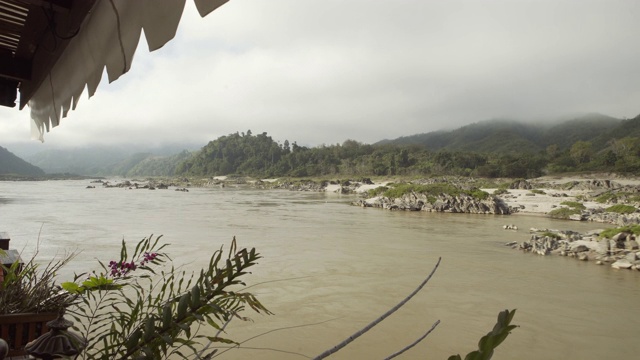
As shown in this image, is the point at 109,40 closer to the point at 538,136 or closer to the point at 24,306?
the point at 24,306

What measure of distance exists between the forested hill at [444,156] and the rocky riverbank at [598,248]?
44.4 metres

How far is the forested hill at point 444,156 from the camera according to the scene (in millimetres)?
58844

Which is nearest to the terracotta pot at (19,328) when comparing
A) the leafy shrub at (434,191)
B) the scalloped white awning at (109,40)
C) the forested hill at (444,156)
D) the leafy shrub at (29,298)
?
the leafy shrub at (29,298)

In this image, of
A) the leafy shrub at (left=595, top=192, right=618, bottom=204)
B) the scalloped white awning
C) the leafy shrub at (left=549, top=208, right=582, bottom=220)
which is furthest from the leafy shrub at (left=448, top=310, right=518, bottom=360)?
the leafy shrub at (left=595, top=192, right=618, bottom=204)

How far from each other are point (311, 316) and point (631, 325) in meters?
5.41

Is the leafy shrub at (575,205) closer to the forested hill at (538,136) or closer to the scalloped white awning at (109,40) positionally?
the scalloped white awning at (109,40)

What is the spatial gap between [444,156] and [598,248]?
213 feet

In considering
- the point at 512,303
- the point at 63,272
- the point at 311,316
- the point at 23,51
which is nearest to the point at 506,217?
the point at 512,303

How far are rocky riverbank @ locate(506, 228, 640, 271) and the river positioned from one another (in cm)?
52

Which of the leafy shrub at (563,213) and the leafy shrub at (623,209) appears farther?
the leafy shrub at (563,213)

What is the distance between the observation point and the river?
18.0ft

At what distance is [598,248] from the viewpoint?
11000 millimetres

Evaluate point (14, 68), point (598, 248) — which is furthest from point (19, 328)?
point (598, 248)

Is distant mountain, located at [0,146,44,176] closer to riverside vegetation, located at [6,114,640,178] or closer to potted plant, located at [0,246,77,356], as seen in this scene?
riverside vegetation, located at [6,114,640,178]
